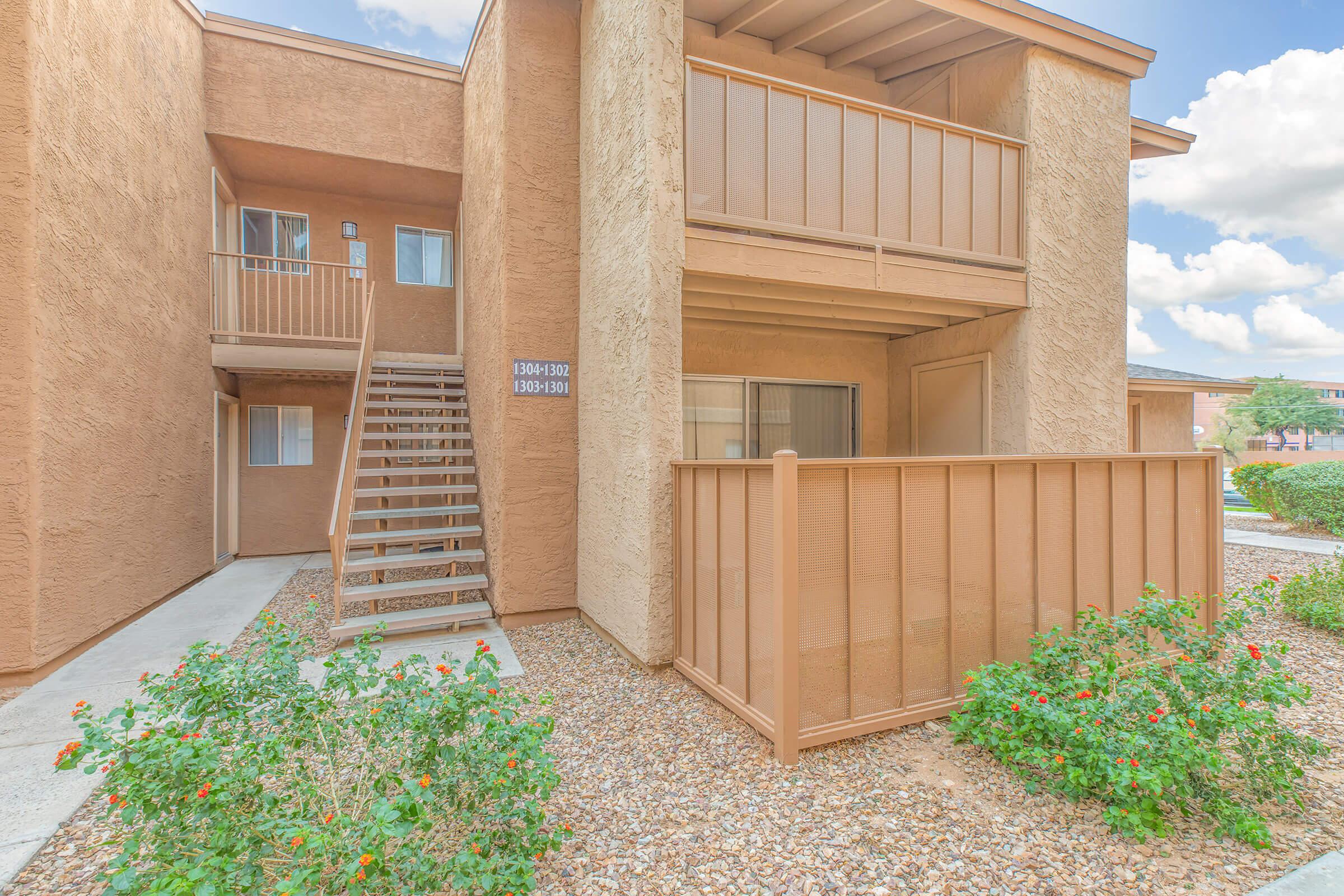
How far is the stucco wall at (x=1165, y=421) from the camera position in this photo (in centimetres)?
925

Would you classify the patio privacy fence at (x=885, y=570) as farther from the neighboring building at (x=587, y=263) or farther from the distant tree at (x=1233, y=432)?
the distant tree at (x=1233, y=432)

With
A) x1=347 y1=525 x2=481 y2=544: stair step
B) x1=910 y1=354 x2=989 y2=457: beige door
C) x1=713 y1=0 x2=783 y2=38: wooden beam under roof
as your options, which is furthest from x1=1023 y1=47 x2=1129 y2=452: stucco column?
x1=347 y1=525 x2=481 y2=544: stair step

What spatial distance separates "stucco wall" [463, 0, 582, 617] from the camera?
5.57m

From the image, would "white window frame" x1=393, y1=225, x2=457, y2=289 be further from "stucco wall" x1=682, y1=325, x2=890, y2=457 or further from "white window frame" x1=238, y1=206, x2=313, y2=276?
"stucco wall" x1=682, y1=325, x2=890, y2=457

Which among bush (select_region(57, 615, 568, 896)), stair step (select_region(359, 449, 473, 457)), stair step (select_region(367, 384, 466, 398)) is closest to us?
bush (select_region(57, 615, 568, 896))

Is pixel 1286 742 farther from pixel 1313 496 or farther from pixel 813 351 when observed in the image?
pixel 1313 496

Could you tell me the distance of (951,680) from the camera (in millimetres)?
3572

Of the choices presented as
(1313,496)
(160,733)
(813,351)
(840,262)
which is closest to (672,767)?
(160,733)

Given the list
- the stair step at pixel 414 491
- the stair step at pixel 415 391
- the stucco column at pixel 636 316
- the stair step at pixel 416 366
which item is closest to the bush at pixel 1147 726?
the stucco column at pixel 636 316

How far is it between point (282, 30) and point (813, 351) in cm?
804

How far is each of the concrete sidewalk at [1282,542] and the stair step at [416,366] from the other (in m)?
11.3

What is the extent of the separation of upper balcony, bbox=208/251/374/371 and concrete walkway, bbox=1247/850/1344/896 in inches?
360

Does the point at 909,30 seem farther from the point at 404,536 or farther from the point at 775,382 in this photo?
the point at 404,536

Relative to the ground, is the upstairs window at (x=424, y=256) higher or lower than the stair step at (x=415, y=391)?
higher
